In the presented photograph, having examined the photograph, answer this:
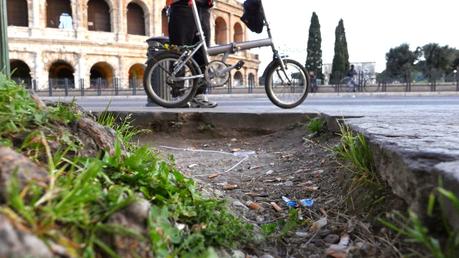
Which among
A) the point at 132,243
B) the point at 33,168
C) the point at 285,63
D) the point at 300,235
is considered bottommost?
the point at 300,235

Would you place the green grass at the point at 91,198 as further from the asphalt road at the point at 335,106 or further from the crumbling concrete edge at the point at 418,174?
the asphalt road at the point at 335,106

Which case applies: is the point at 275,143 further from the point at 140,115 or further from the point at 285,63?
the point at 285,63

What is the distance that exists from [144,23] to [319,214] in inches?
1369

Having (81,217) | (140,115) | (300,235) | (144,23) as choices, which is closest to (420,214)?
(300,235)

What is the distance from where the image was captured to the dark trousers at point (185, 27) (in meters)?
4.54

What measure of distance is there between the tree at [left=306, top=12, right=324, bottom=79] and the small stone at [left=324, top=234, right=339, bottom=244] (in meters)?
38.2

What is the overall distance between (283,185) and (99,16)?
3303 cm

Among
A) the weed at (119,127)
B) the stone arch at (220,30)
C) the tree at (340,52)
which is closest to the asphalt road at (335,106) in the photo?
the weed at (119,127)

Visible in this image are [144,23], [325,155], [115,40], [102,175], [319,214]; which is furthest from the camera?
[144,23]

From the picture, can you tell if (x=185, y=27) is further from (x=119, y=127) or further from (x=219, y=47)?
(x=119, y=127)

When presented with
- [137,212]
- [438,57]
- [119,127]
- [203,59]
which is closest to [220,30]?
[438,57]

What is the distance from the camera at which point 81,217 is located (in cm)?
87

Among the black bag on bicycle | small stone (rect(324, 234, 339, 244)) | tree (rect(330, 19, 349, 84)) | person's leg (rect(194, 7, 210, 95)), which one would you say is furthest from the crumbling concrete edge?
tree (rect(330, 19, 349, 84))

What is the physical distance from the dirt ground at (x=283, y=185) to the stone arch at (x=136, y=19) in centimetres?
3241
